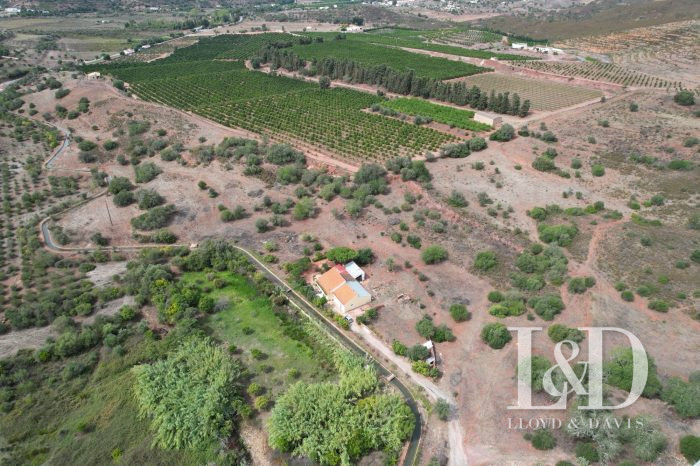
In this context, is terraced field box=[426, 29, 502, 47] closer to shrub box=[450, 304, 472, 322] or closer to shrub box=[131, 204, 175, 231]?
shrub box=[131, 204, 175, 231]

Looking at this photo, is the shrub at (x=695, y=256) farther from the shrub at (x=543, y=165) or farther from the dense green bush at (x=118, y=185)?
the dense green bush at (x=118, y=185)

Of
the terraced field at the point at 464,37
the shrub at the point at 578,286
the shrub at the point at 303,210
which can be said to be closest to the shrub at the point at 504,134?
the shrub at the point at 303,210

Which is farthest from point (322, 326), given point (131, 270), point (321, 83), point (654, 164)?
point (321, 83)

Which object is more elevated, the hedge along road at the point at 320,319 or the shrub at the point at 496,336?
the shrub at the point at 496,336

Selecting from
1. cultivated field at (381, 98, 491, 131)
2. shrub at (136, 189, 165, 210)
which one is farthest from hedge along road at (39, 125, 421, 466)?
cultivated field at (381, 98, 491, 131)

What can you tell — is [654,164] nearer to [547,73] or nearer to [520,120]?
[520,120]
